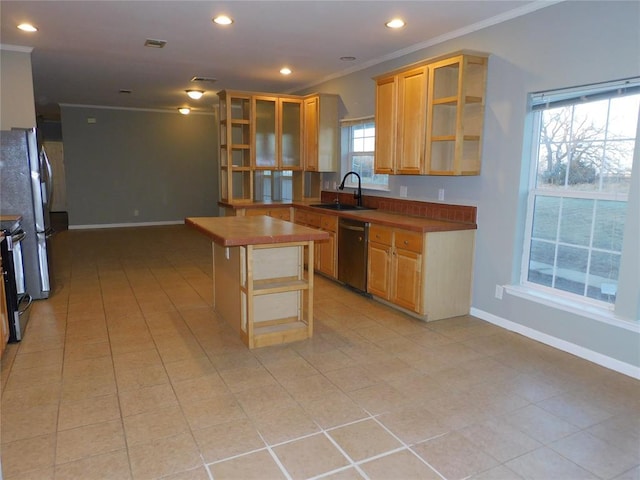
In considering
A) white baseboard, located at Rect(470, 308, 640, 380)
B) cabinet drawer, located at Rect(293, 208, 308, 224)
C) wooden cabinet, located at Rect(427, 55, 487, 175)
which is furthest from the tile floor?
cabinet drawer, located at Rect(293, 208, 308, 224)

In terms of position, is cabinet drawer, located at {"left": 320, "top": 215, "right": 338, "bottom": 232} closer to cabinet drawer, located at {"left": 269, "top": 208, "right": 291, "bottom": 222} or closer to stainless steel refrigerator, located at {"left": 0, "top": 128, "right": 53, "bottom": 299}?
cabinet drawer, located at {"left": 269, "top": 208, "right": 291, "bottom": 222}

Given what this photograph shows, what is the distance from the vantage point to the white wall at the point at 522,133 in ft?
9.55

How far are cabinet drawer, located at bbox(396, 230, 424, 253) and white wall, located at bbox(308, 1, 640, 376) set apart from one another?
1.93ft

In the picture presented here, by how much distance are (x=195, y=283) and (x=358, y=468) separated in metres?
3.61

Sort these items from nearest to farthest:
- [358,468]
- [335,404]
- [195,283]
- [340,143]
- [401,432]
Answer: [358,468] < [401,432] < [335,404] < [195,283] < [340,143]

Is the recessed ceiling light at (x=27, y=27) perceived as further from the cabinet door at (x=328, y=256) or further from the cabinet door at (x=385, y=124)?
the cabinet door at (x=328, y=256)

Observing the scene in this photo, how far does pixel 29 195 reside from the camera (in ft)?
14.2

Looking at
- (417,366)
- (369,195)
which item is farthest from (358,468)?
(369,195)

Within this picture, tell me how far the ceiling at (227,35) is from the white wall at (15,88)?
126 mm

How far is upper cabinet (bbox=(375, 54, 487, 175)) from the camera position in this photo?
3.77 m

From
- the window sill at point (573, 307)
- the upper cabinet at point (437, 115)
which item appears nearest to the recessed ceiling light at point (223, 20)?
the upper cabinet at point (437, 115)

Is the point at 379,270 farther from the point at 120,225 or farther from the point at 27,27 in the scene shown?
the point at 120,225

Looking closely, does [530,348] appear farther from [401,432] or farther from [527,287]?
[401,432]

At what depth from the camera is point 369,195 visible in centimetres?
546
